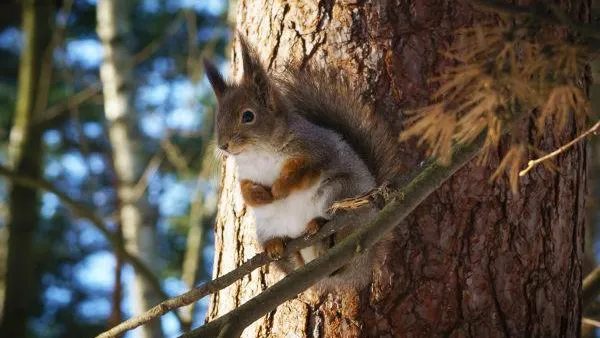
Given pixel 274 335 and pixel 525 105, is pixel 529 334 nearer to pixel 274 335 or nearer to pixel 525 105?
pixel 274 335

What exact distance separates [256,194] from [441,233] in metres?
0.45

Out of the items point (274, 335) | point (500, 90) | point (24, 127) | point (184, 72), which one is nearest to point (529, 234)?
point (274, 335)

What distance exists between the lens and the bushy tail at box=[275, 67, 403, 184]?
2006mm

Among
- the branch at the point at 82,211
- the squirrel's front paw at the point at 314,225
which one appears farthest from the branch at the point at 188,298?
the branch at the point at 82,211

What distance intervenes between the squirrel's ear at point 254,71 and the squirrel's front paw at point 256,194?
Result: 0.27m

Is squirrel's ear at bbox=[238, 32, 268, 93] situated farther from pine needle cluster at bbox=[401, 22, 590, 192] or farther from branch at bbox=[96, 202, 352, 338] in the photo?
pine needle cluster at bbox=[401, 22, 590, 192]

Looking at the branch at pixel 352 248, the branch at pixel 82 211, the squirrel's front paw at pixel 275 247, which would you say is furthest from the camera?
the branch at pixel 82 211

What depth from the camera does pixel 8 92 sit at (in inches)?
219

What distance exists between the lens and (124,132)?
12.9ft

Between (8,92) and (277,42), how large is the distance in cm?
387

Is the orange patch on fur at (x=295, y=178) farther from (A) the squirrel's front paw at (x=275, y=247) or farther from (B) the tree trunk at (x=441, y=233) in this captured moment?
(B) the tree trunk at (x=441, y=233)

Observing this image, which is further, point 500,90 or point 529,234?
point 529,234

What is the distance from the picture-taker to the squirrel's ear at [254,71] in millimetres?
2035

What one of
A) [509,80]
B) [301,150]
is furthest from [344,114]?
[509,80]
